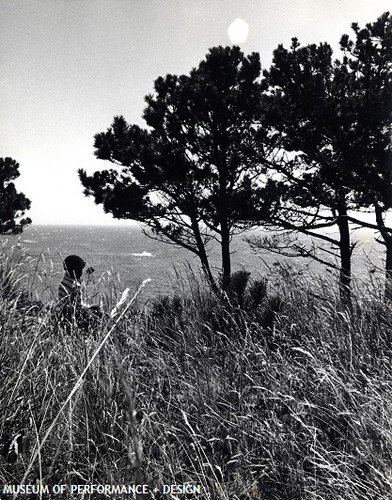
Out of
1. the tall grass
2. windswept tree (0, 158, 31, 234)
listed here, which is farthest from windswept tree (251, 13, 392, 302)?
windswept tree (0, 158, 31, 234)

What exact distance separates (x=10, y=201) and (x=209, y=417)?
14716 millimetres

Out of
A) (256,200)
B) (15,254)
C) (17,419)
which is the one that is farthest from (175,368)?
(256,200)

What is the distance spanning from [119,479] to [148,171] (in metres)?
8.47

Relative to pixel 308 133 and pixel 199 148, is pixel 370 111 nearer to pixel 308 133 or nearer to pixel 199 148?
pixel 308 133

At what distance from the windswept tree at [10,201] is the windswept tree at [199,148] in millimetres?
6171

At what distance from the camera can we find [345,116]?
24.4 feet

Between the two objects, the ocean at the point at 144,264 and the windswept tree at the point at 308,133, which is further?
the windswept tree at the point at 308,133

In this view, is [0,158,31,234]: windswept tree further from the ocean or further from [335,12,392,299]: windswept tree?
[335,12,392,299]: windswept tree

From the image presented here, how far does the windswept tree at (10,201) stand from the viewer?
14391 millimetres

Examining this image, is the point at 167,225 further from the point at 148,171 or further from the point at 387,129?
the point at 387,129

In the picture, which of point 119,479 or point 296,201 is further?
point 296,201

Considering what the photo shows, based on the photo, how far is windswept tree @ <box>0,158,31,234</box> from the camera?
47.2ft

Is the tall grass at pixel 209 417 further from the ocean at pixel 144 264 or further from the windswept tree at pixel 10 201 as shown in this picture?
the windswept tree at pixel 10 201

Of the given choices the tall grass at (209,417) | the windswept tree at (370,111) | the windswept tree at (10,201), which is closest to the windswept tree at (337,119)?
the windswept tree at (370,111)
